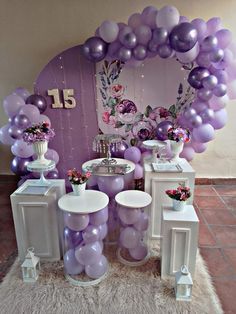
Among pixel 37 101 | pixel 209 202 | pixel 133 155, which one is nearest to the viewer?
pixel 133 155

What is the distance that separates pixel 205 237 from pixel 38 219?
1.50m

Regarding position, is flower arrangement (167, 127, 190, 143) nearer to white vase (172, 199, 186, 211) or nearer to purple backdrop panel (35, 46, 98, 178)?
white vase (172, 199, 186, 211)

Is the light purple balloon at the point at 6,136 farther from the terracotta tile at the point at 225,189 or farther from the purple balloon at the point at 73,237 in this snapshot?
the terracotta tile at the point at 225,189

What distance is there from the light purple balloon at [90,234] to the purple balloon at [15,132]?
149cm

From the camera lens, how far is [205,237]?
2.56 metres

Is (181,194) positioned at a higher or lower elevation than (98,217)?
higher

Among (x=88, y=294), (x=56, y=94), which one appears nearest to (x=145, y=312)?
(x=88, y=294)

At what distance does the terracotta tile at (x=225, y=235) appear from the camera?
2459 millimetres

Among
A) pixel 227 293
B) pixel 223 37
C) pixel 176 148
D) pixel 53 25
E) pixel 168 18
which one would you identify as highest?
pixel 53 25

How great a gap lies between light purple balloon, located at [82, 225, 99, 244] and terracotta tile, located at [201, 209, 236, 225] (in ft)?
4.50

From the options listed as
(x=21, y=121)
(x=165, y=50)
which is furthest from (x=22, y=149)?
(x=165, y=50)

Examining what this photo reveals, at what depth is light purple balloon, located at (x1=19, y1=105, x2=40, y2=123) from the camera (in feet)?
9.64

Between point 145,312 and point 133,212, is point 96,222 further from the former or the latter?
point 145,312

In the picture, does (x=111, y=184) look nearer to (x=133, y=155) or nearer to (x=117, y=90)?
(x=133, y=155)
